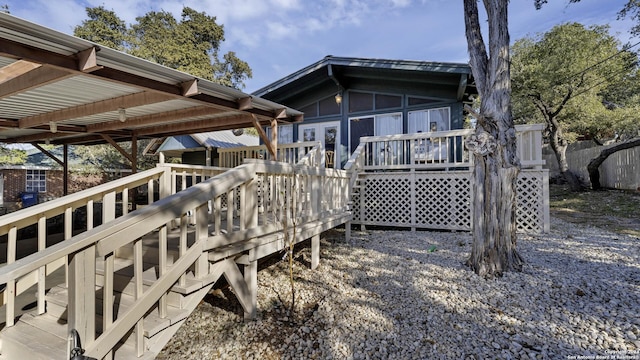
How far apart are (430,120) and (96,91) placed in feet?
24.9

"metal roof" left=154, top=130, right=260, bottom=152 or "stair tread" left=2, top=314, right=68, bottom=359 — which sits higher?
"metal roof" left=154, top=130, right=260, bottom=152

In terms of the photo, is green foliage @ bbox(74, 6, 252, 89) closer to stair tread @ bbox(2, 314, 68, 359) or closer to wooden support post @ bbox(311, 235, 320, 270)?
wooden support post @ bbox(311, 235, 320, 270)

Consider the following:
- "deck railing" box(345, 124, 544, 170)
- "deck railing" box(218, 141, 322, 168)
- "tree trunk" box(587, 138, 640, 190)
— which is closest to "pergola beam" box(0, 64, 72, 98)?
"deck railing" box(218, 141, 322, 168)

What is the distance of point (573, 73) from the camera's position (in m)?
12.3

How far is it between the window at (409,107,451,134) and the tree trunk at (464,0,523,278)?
4.16 meters

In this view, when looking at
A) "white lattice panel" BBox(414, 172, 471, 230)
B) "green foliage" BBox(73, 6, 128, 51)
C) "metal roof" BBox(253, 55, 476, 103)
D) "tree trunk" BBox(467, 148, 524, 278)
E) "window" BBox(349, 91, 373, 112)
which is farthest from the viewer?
"green foliage" BBox(73, 6, 128, 51)

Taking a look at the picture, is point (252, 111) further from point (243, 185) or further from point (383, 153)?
point (383, 153)

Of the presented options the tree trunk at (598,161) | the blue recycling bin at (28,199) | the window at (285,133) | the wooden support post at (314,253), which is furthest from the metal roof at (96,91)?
the tree trunk at (598,161)

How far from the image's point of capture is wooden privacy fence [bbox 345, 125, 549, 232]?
620cm

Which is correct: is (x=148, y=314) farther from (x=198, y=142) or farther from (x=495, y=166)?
(x=198, y=142)

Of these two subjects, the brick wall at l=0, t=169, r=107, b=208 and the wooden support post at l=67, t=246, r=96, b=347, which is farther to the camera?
the brick wall at l=0, t=169, r=107, b=208

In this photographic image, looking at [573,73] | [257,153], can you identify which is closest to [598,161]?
[573,73]

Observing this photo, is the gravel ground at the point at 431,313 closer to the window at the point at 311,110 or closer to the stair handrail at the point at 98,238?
the stair handrail at the point at 98,238

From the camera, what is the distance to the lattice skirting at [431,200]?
6219 millimetres
